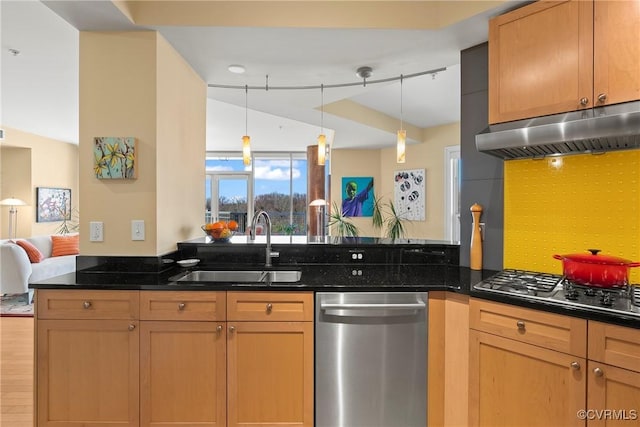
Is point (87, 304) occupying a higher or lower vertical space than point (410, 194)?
lower

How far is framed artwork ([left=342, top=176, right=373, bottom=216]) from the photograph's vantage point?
6508mm

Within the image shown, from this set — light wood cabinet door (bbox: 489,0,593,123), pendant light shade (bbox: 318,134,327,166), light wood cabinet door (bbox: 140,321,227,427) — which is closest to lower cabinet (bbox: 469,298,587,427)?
light wood cabinet door (bbox: 489,0,593,123)

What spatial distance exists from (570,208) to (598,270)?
52 centimetres

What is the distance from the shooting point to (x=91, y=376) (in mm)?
1793

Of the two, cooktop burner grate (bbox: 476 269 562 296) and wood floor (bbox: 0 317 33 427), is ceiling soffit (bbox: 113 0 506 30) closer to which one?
cooktop burner grate (bbox: 476 269 562 296)

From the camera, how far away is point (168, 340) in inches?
70.9

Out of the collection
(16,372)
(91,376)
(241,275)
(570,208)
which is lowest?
(16,372)

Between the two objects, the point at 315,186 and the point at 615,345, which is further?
the point at 315,186

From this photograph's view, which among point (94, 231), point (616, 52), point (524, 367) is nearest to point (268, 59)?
point (94, 231)

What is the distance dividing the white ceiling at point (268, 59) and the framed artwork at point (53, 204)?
6.52 feet

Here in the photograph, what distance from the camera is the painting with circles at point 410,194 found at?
19.1ft

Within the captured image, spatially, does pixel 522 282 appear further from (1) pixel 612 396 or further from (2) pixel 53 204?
(2) pixel 53 204

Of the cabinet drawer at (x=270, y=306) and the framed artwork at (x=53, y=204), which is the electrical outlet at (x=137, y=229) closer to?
the cabinet drawer at (x=270, y=306)

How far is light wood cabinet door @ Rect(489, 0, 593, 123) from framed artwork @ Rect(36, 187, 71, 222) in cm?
753
